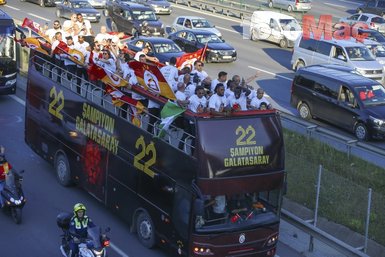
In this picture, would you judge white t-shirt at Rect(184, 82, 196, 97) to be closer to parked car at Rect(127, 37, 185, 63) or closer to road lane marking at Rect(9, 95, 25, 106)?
road lane marking at Rect(9, 95, 25, 106)

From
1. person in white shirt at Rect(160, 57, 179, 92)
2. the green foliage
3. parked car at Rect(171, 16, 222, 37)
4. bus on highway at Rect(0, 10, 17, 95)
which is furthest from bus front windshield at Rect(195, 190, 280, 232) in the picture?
parked car at Rect(171, 16, 222, 37)

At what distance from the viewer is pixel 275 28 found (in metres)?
38.5

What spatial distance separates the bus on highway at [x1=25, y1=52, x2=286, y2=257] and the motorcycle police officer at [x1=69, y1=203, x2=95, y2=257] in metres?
1.50

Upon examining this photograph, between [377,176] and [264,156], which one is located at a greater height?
[264,156]

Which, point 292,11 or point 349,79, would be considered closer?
point 349,79

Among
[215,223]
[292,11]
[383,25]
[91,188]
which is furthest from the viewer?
[292,11]

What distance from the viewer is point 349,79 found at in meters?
23.0

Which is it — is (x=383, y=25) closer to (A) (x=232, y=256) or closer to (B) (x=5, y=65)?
(B) (x=5, y=65)

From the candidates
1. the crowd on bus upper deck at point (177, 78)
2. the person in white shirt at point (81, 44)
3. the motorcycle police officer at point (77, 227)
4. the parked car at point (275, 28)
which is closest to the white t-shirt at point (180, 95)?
the crowd on bus upper deck at point (177, 78)

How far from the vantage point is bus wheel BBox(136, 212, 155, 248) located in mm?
13609

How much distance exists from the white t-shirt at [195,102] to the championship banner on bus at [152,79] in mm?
392

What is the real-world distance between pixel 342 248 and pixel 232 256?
2.25 meters

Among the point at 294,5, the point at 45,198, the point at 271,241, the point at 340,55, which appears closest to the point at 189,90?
the point at 271,241

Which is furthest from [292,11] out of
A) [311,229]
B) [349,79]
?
[311,229]
